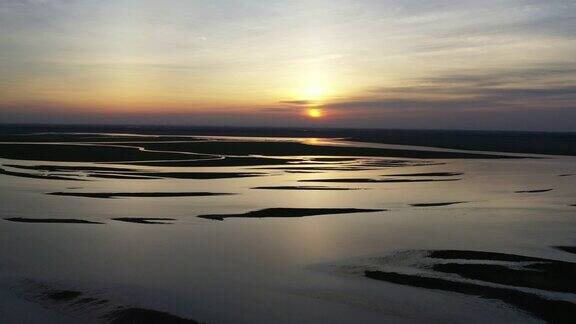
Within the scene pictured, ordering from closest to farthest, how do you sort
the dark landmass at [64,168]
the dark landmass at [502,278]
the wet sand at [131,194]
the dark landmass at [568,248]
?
the dark landmass at [502,278] → the dark landmass at [568,248] → the wet sand at [131,194] → the dark landmass at [64,168]

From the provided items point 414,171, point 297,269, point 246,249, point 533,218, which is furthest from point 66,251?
point 414,171

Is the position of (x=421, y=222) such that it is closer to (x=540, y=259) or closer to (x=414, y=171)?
(x=540, y=259)

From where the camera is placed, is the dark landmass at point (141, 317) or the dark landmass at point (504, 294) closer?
the dark landmass at point (141, 317)

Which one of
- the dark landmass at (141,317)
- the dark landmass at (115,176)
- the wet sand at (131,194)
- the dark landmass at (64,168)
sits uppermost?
the dark landmass at (64,168)

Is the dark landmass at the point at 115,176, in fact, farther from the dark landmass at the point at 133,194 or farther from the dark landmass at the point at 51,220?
the dark landmass at the point at 51,220

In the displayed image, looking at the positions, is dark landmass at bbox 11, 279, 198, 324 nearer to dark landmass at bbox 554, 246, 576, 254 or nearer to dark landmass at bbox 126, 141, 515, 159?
dark landmass at bbox 554, 246, 576, 254

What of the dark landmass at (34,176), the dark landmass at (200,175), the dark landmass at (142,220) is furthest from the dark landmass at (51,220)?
the dark landmass at (200,175)

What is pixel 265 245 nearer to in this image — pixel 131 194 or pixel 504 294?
pixel 504 294
